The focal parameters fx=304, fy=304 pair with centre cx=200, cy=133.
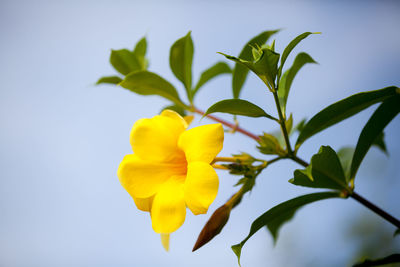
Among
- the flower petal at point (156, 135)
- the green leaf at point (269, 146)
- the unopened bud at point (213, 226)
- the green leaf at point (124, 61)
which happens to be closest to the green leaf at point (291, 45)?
the green leaf at point (269, 146)

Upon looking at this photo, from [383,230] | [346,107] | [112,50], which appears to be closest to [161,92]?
[112,50]

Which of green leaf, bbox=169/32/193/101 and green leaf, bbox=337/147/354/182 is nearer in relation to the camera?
green leaf, bbox=169/32/193/101

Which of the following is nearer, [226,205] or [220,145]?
[220,145]

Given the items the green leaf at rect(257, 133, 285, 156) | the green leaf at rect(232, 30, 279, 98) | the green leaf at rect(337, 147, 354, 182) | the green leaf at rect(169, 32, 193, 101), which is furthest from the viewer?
the green leaf at rect(337, 147, 354, 182)

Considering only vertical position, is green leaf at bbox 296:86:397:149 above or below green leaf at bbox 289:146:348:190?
above

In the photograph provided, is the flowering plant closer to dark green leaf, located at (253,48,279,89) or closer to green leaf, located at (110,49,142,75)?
dark green leaf, located at (253,48,279,89)

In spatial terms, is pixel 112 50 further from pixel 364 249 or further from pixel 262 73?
pixel 364 249

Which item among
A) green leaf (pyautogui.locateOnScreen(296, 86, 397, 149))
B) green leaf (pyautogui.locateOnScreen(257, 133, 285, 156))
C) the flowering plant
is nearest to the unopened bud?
the flowering plant

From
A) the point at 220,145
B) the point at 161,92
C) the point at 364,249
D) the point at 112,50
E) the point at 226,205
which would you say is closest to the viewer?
the point at 220,145
